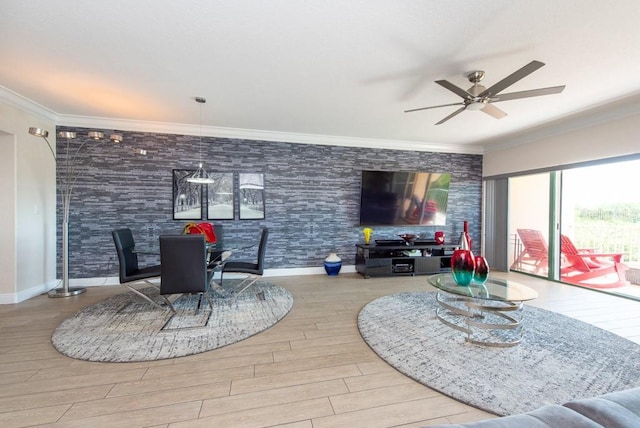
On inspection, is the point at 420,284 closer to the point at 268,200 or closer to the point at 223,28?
the point at 268,200

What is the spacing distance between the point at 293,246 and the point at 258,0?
11.5 ft

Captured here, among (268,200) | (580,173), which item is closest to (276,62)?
(268,200)

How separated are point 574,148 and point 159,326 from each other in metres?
5.84

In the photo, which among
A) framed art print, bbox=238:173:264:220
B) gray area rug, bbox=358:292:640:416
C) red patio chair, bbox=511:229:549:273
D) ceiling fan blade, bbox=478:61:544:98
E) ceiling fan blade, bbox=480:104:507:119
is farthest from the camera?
red patio chair, bbox=511:229:549:273

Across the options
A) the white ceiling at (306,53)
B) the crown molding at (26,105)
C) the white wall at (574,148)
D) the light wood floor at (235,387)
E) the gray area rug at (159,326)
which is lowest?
the light wood floor at (235,387)

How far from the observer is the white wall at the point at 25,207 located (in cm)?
313

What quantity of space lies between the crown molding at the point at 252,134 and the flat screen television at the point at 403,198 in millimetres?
572

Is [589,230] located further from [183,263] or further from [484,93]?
[183,263]

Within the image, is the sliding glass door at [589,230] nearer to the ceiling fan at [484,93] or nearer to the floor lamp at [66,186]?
the ceiling fan at [484,93]

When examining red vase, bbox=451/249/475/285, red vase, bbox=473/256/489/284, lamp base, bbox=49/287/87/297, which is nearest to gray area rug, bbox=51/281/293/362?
lamp base, bbox=49/287/87/297

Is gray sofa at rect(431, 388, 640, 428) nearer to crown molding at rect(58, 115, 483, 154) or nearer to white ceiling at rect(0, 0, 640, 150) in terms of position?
white ceiling at rect(0, 0, 640, 150)

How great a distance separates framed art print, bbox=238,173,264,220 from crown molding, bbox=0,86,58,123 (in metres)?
2.59

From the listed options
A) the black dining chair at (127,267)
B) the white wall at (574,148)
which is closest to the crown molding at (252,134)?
the white wall at (574,148)

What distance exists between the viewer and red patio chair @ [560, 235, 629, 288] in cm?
402
